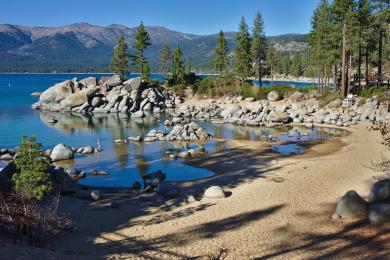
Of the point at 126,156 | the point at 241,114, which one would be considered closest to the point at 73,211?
the point at 126,156

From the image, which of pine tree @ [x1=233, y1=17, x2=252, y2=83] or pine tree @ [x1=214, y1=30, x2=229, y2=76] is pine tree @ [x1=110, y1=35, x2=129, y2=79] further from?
pine tree @ [x1=233, y1=17, x2=252, y2=83]

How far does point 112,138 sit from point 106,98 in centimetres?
3509

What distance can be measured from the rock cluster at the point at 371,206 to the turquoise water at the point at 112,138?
Result: 11.6 meters

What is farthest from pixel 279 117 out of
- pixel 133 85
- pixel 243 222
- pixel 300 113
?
pixel 243 222

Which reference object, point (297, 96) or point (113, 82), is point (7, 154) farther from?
point (113, 82)

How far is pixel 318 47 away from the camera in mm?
70312

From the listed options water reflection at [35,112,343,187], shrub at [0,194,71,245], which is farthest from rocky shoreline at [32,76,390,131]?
shrub at [0,194,71,245]

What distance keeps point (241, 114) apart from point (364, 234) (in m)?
44.1

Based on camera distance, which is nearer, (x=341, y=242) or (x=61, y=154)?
(x=341, y=242)

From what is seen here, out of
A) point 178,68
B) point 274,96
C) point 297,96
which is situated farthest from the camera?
point 178,68

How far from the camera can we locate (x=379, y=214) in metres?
18.2

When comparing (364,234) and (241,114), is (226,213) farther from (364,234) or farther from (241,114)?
(241,114)

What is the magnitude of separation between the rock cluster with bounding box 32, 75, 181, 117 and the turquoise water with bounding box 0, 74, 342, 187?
4662 millimetres

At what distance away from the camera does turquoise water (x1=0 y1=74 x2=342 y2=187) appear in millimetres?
30792
